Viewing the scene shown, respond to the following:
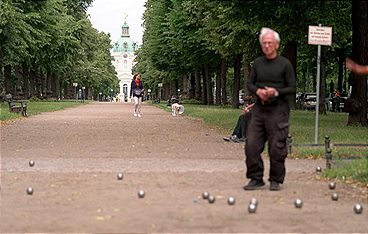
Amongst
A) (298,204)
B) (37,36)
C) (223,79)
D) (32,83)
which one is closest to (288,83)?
(298,204)

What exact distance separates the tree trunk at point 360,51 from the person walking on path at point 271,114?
12093mm

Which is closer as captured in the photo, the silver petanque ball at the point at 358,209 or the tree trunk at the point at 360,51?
the silver petanque ball at the point at 358,209

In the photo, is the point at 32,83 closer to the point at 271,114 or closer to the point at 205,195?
the point at 271,114

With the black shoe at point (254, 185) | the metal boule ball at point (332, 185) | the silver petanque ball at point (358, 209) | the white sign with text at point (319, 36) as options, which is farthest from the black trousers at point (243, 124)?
the silver petanque ball at point (358, 209)

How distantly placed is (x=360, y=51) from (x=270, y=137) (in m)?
13.1

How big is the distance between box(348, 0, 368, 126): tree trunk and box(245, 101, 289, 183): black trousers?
12.2 metres

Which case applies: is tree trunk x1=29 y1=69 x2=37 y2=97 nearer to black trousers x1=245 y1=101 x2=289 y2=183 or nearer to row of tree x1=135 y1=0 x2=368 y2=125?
row of tree x1=135 y1=0 x2=368 y2=125

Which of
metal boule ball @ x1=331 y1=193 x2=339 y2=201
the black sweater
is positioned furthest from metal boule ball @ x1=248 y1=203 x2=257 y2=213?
the black sweater

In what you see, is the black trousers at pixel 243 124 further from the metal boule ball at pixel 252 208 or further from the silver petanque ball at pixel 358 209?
the metal boule ball at pixel 252 208

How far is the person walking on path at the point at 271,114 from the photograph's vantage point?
891 centimetres

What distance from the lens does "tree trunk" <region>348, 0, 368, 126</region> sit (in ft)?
67.9

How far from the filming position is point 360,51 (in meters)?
21.1

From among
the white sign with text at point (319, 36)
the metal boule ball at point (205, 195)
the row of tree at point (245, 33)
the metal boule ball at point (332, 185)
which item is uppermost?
the row of tree at point (245, 33)

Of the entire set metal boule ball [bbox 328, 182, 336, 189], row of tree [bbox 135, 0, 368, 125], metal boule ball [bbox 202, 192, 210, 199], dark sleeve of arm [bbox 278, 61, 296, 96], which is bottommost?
metal boule ball [bbox 328, 182, 336, 189]
